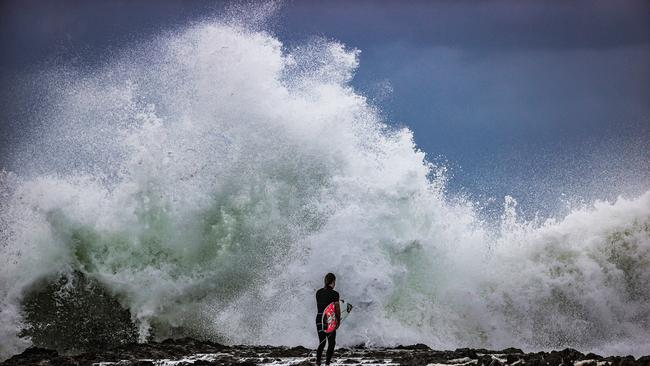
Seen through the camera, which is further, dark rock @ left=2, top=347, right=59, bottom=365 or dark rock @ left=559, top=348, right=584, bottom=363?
dark rock @ left=2, top=347, right=59, bottom=365

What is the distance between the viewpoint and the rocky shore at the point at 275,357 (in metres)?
10.3

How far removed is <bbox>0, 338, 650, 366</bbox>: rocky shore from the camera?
10266 mm

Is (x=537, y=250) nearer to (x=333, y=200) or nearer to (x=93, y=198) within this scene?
(x=333, y=200)

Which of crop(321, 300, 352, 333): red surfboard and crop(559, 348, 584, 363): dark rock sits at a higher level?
crop(321, 300, 352, 333): red surfboard

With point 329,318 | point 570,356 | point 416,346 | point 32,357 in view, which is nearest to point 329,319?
point 329,318

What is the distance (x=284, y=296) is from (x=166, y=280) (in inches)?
146

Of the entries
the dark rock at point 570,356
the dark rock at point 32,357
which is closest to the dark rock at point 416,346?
the dark rock at point 570,356

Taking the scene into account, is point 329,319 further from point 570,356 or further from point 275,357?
point 570,356

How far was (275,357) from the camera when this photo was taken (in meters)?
13.0

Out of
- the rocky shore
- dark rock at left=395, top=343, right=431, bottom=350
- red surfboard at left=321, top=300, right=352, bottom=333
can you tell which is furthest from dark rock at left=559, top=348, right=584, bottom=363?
dark rock at left=395, top=343, right=431, bottom=350

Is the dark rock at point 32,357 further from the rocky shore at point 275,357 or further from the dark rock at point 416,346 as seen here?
the dark rock at point 416,346

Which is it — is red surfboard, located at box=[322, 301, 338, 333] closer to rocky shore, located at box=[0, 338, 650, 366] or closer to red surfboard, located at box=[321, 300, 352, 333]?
red surfboard, located at box=[321, 300, 352, 333]

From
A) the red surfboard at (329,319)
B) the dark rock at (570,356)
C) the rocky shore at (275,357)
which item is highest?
the red surfboard at (329,319)

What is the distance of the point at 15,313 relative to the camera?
56.1 feet
